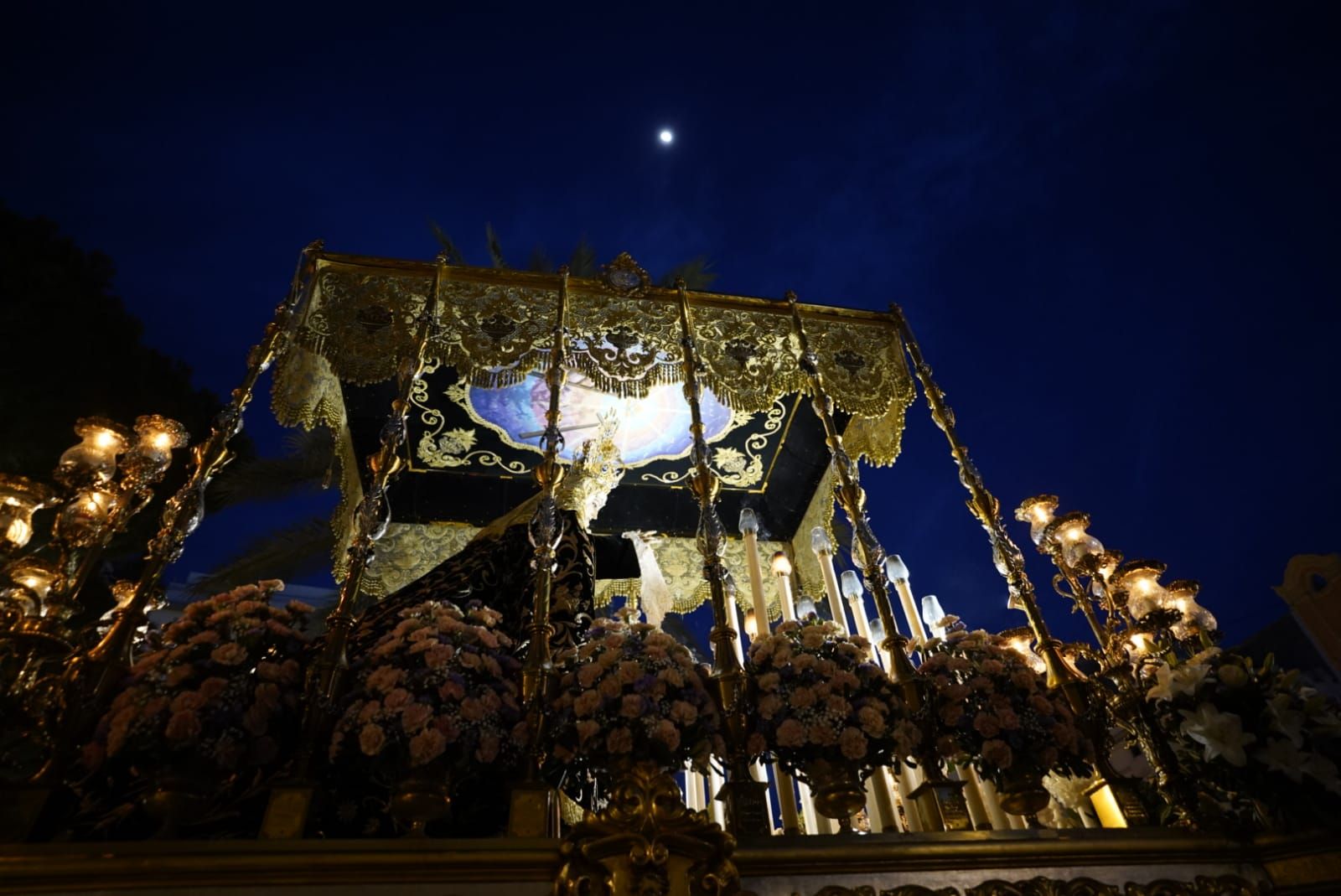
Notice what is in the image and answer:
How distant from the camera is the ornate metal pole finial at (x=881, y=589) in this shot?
2.82m

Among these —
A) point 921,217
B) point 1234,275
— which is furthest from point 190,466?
point 921,217

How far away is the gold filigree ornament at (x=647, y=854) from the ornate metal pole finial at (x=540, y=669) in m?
Answer: 0.22

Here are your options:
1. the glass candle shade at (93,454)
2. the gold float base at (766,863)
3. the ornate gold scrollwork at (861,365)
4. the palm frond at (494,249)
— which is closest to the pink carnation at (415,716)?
the gold float base at (766,863)

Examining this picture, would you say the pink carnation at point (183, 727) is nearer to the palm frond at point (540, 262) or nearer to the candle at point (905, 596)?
the candle at point (905, 596)

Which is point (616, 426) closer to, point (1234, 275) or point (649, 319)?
point (649, 319)

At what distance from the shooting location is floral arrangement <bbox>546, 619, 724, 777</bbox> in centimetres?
259

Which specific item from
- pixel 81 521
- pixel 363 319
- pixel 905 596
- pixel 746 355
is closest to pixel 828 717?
pixel 905 596

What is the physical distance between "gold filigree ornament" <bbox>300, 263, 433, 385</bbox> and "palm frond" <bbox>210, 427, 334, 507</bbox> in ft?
22.1

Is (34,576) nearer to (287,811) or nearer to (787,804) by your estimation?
(287,811)

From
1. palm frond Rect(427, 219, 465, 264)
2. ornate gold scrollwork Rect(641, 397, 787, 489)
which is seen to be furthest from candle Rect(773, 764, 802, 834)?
palm frond Rect(427, 219, 465, 264)

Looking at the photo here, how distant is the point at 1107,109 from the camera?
2492 centimetres

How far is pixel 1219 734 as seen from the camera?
2711mm

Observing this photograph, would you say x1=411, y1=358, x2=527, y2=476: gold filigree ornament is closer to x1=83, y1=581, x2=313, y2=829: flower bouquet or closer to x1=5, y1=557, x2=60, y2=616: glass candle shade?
x1=5, y1=557, x2=60, y2=616: glass candle shade

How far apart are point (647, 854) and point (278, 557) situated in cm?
1130
